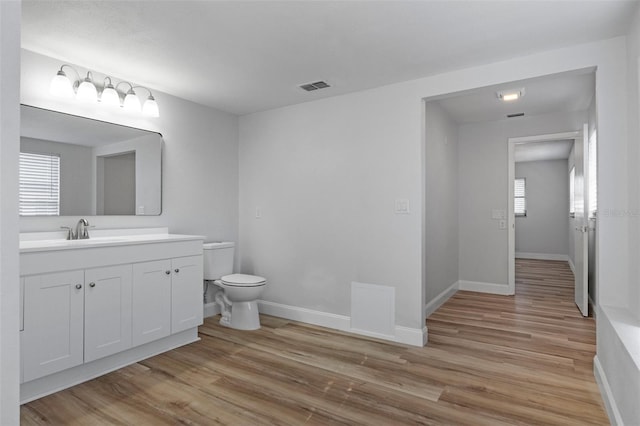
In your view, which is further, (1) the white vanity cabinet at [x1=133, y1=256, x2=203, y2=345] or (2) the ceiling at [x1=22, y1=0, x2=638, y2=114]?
(1) the white vanity cabinet at [x1=133, y1=256, x2=203, y2=345]

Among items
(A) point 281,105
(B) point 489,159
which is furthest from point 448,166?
(A) point 281,105

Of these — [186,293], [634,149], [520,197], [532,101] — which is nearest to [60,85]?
[186,293]

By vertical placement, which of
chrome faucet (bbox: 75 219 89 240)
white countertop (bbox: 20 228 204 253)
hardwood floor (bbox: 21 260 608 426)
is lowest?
hardwood floor (bbox: 21 260 608 426)

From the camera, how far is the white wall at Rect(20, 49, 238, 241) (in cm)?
275

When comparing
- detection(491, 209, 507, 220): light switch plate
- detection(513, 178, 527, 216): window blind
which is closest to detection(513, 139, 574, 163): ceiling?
detection(513, 178, 527, 216): window blind

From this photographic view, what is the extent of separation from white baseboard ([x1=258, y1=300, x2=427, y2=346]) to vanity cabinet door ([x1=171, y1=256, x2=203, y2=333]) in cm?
100

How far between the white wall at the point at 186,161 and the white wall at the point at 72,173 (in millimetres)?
103

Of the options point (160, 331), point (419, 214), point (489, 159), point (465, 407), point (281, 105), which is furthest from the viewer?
point (489, 159)

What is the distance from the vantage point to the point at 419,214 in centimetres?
319

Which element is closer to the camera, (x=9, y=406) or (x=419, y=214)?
(x=9, y=406)

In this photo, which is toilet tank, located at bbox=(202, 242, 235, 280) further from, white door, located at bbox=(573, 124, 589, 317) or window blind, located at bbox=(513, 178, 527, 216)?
window blind, located at bbox=(513, 178, 527, 216)

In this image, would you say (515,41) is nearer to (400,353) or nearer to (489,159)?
(400,353)

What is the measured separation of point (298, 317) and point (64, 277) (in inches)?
87.1

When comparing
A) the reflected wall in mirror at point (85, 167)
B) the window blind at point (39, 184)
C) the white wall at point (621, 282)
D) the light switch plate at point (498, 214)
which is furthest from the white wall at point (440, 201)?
the window blind at point (39, 184)
